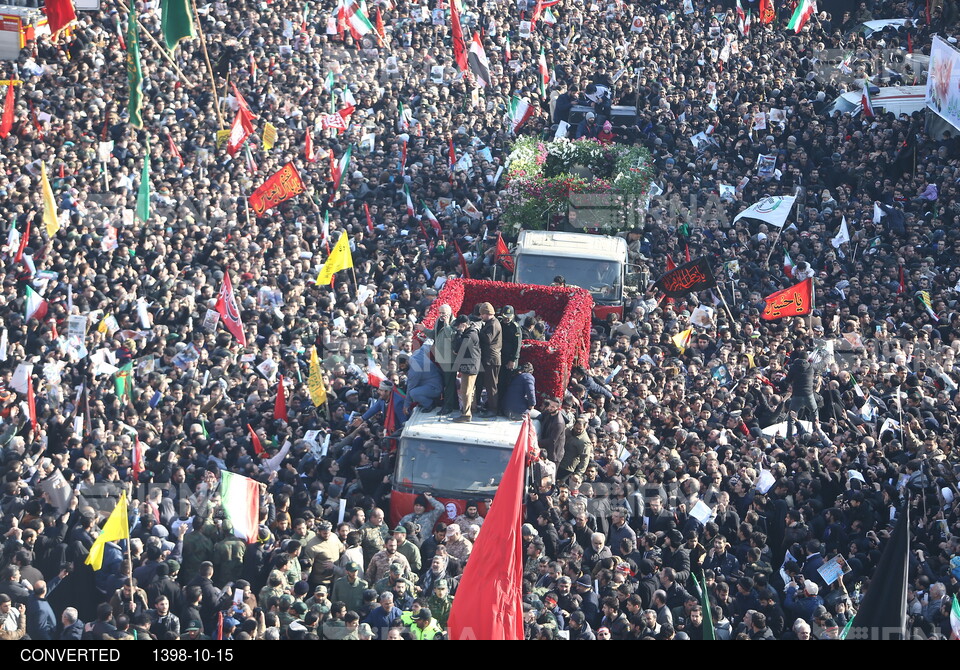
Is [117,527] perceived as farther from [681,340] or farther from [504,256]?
[504,256]

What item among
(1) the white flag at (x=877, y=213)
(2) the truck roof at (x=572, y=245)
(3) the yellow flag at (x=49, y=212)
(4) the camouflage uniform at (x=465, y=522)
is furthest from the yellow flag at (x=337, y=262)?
(1) the white flag at (x=877, y=213)

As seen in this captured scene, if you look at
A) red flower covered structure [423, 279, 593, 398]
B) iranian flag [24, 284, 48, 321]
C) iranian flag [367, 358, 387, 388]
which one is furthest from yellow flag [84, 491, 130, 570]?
iranian flag [24, 284, 48, 321]

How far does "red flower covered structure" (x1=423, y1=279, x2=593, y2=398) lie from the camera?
51.5ft

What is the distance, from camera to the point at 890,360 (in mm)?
18734

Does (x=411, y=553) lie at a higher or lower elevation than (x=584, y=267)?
lower

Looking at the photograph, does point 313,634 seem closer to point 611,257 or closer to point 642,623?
point 642,623

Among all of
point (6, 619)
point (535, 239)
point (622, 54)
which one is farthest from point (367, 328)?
point (622, 54)

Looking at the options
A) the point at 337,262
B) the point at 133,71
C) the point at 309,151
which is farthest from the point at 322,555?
the point at 309,151

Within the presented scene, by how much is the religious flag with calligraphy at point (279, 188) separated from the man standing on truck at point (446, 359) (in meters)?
7.76

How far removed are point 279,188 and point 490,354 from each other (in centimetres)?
845

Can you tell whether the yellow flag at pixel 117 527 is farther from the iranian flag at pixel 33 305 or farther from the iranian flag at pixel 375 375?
the iranian flag at pixel 33 305

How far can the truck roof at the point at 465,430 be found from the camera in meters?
14.3

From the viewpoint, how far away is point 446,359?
15.0m
